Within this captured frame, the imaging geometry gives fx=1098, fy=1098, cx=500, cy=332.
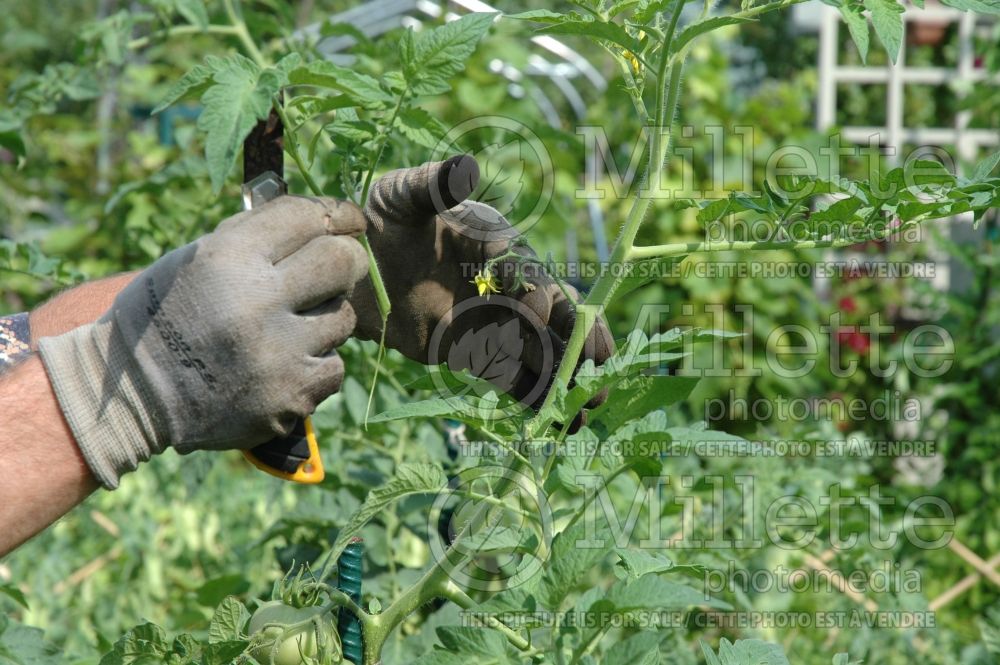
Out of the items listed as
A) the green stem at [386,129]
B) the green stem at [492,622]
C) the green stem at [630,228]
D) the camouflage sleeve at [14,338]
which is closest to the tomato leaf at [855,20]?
the green stem at [630,228]

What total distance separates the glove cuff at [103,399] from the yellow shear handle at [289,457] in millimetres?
116

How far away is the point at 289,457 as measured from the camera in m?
1.31

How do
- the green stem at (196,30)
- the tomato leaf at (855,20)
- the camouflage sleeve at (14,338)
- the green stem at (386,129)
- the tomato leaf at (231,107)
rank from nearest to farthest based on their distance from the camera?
the tomato leaf at (231,107)
the tomato leaf at (855,20)
the green stem at (386,129)
the camouflage sleeve at (14,338)
the green stem at (196,30)

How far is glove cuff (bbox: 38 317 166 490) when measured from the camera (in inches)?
49.0

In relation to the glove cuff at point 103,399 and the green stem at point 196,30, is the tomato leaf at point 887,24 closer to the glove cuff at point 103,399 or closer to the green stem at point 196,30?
the glove cuff at point 103,399

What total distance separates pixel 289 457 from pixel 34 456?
295 mm

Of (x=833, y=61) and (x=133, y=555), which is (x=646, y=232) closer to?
(x=833, y=61)

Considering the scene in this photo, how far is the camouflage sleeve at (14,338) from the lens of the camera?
1.69m

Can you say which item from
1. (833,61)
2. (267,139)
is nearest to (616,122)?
(833,61)

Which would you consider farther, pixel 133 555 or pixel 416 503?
pixel 133 555

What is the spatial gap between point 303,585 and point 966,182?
2.88 ft

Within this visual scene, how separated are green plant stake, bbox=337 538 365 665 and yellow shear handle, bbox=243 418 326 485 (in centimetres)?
10

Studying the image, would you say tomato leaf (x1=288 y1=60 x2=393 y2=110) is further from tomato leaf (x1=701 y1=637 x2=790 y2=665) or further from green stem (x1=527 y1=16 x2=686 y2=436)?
tomato leaf (x1=701 y1=637 x2=790 y2=665)

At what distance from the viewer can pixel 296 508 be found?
6.51 feet
